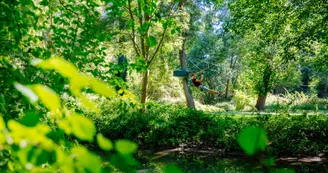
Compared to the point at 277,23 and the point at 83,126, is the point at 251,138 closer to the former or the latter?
the point at 83,126

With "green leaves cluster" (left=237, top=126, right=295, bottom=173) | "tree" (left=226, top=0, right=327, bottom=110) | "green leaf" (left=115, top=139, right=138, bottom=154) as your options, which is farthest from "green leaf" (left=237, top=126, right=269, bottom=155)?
"tree" (left=226, top=0, right=327, bottom=110)

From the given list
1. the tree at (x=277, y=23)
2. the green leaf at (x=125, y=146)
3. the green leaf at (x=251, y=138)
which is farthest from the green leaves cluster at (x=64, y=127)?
the tree at (x=277, y=23)

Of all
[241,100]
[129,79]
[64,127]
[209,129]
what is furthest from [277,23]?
[241,100]

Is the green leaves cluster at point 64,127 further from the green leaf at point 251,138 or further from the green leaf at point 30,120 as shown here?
the green leaf at point 251,138

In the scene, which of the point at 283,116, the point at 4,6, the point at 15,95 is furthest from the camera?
the point at 283,116

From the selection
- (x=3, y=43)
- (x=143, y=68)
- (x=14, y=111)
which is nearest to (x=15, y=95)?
(x=14, y=111)

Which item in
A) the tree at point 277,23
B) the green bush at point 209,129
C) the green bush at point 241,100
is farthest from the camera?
the green bush at point 241,100

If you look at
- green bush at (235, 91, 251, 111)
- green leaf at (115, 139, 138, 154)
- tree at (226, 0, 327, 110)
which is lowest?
green bush at (235, 91, 251, 111)

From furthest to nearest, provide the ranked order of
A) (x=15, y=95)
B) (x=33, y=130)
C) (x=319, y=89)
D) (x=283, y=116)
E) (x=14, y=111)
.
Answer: (x=319, y=89)
(x=283, y=116)
(x=14, y=111)
(x=15, y=95)
(x=33, y=130)

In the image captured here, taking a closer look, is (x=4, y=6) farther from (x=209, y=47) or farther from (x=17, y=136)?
(x=209, y=47)

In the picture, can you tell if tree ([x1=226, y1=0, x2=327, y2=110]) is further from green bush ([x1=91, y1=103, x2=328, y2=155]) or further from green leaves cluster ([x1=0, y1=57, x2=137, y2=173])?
green leaves cluster ([x1=0, y1=57, x2=137, y2=173])

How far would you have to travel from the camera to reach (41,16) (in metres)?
2.98

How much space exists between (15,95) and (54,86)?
1.14ft

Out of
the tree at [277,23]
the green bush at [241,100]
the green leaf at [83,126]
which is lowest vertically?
the green bush at [241,100]
